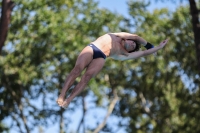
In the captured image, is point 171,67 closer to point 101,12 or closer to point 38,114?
point 101,12

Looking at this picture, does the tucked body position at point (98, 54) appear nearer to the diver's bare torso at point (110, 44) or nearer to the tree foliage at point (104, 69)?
the diver's bare torso at point (110, 44)

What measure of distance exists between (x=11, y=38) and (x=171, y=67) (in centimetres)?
918

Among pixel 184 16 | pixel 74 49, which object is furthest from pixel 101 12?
pixel 184 16

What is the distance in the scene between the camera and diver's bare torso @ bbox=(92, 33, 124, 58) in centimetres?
829

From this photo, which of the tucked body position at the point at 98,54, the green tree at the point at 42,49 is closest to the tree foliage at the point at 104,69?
the green tree at the point at 42,49

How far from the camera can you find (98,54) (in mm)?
8250

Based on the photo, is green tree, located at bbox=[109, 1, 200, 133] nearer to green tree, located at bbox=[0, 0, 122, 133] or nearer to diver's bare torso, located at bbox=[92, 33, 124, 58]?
green tree, located at bbox=[0, 0, 122, 133]

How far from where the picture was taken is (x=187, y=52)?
28.3 meters

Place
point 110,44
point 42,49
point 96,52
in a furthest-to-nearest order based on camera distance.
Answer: point 42,49, point 110,44, point 96,52

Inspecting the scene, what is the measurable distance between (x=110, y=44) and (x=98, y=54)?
0.27 metres

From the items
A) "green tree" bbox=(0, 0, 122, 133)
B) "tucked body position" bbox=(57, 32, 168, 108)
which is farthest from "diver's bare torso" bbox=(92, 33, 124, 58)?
"green tree" bbox=(0, 0, 122, 133)

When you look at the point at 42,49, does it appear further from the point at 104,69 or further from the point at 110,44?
the point at 110,44

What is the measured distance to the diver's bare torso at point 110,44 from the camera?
8.29 meters

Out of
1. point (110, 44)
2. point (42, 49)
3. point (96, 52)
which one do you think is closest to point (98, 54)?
point (96, 52)
